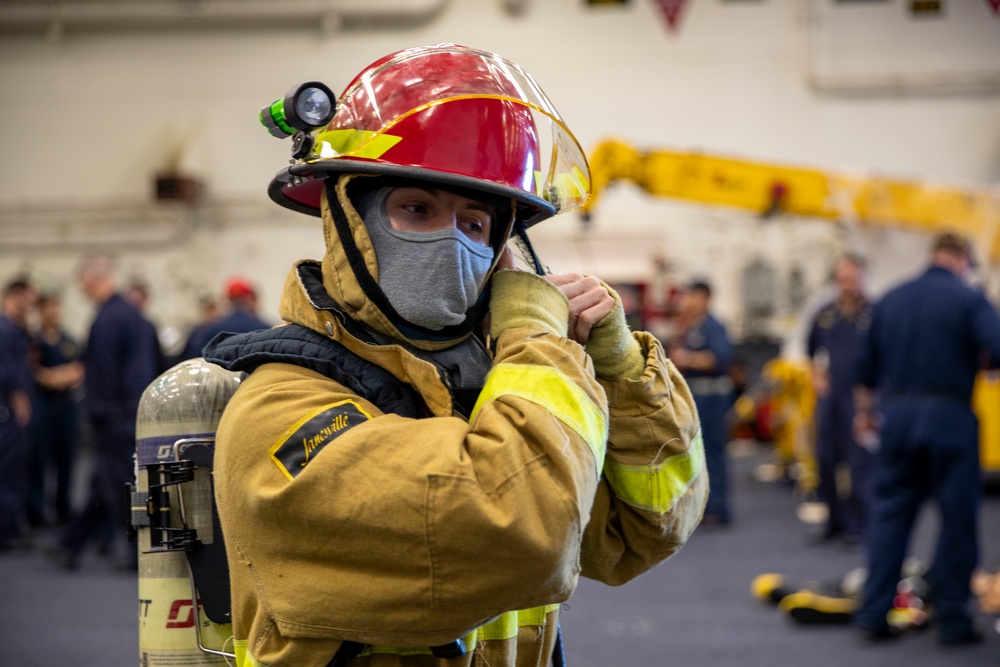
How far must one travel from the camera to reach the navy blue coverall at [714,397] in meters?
7.77

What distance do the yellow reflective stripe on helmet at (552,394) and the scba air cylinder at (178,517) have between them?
615 mm

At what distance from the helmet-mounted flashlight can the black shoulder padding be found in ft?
1.01

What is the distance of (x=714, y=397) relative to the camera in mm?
7824

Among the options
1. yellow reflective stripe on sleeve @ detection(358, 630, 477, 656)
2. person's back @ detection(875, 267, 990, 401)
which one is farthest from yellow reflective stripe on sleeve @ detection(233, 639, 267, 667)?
person's back @ detection(875, 267, 990, 401)

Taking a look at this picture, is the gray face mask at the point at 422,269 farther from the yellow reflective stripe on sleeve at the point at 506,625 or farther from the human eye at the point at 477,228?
the yellow reflective stripe on sleeve at the point at 506,625

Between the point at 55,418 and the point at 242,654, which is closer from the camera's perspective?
the point at 242,654

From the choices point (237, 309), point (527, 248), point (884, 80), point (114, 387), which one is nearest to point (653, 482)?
point (527, 248)

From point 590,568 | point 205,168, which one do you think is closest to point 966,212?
point 590,568

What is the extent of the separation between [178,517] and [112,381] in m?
5.19

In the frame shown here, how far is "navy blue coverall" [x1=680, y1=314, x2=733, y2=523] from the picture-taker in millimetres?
7766

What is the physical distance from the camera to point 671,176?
8508 mm

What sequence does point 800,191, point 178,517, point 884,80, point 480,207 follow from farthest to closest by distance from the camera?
1. point 884,80
2. point 800,191
3. point 178,517
4. point 480,207

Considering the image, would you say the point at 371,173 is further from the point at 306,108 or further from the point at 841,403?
the point at 841,403

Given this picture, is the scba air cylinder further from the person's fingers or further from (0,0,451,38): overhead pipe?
(0,0,451,38): overhead pipe
